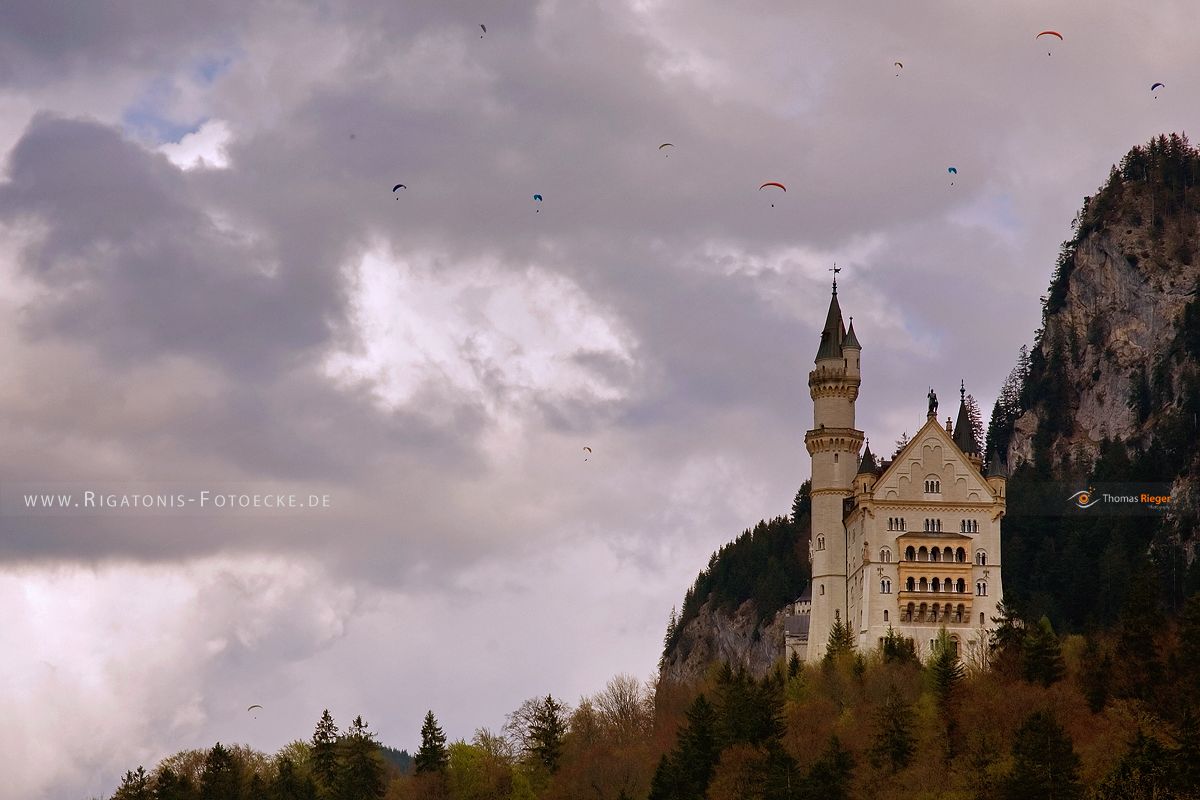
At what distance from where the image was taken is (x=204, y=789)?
124m

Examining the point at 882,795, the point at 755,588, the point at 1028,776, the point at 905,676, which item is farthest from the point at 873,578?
the point at 755,588

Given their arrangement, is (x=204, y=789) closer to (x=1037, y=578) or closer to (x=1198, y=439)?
(x=1037, y=578)

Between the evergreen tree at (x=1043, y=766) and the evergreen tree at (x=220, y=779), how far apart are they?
5460cm

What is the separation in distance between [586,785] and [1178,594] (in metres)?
61.9

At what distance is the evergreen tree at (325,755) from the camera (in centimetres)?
12381

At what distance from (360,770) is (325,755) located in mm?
4544

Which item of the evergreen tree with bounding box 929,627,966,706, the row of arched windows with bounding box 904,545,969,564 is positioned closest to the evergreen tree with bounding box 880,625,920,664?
the row of arched windows with bounding box 904,545,969,564

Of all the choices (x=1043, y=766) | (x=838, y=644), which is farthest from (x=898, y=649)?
(x=1043, y=766)

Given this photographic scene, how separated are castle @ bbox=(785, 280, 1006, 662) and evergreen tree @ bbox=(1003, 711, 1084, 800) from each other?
128 ft

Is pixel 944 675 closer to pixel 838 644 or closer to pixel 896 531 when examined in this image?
pixel 838 644

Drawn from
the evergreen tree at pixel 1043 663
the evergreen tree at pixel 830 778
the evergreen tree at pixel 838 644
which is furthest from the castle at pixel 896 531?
the evergreen tree at pixel 830 778

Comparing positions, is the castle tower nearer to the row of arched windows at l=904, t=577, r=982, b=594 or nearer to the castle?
the castle

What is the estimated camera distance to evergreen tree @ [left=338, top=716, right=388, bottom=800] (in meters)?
119

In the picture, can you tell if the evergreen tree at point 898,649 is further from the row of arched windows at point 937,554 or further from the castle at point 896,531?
the row of arched windows at point 937,554
